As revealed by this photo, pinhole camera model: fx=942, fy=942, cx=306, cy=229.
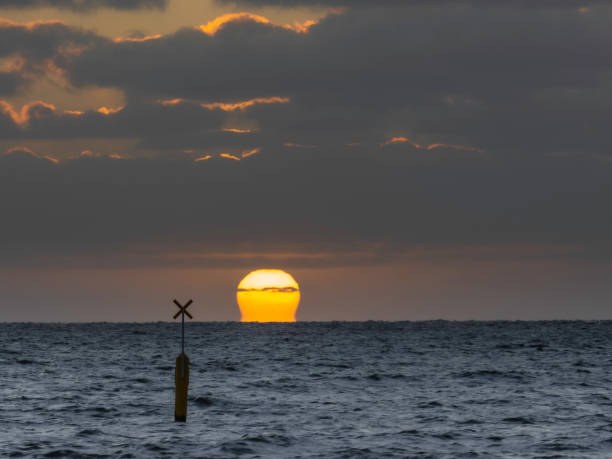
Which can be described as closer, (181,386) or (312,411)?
(181,386)

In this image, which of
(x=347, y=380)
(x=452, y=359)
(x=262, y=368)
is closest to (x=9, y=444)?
(x=347, y=380)

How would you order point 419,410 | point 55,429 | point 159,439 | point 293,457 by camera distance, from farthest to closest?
point 419,410 < point 55,429 < point 159,439 < point 293,457

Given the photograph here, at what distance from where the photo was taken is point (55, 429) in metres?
35.2

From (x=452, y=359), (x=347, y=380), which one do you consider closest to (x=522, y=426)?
(x=347, y=380)

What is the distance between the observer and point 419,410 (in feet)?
137

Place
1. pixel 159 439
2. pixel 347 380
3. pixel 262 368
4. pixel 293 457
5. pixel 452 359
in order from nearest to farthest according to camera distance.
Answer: pixel 293 457 < pixel 159 439 < pixel 347 380 < pixel 262 368 < pixel 452 359

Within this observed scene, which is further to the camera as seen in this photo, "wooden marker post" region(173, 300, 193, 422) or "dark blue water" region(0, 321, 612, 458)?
"wooden marker post" region(173, 300, 193, 422)

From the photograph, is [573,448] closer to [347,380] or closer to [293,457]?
[293,457]

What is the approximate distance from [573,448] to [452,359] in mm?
51744

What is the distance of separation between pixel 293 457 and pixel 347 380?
2897cm

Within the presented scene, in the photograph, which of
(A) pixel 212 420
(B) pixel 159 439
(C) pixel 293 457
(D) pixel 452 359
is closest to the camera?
(C) pixel 293 457

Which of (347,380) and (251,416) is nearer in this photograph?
(251,416)

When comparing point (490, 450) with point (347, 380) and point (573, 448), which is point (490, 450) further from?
point (347, 380)

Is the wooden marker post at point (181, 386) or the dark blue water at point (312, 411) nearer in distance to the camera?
the dark blue water at point (312, 411)
